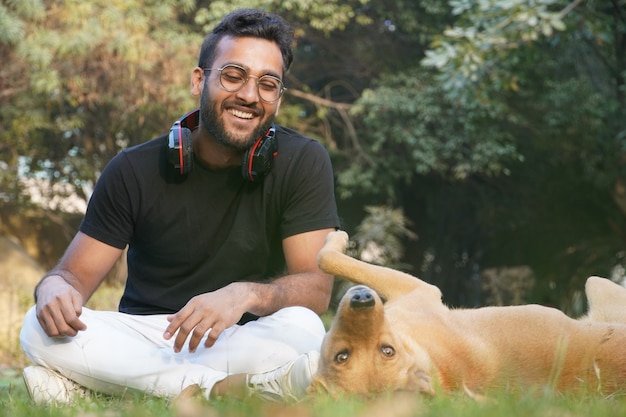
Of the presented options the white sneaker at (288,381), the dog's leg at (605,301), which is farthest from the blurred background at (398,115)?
the white sneaker at (288,381)

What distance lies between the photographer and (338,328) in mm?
3027

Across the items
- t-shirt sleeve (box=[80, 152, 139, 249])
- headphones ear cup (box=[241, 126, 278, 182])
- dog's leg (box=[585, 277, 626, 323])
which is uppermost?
headphones ear cup (box=[241, 126, 278, 182])

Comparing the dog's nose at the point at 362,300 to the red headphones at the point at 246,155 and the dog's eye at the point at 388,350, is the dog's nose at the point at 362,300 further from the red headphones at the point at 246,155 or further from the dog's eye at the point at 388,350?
the red headphones at the point at 246,155

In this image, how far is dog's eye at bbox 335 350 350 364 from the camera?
302 centimetres

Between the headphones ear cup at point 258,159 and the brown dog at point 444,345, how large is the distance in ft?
1.55

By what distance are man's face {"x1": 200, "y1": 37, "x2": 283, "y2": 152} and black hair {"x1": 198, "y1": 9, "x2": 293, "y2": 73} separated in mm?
48

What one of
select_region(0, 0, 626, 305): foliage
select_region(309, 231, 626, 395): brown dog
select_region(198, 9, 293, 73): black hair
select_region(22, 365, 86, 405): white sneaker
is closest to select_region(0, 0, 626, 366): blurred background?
select_region(0, 0, 626, 305): foliage

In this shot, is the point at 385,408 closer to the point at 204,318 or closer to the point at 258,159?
the point at 204,318

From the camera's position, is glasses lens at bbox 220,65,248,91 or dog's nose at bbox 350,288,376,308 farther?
glasses lens at bbox 220,65,248,91

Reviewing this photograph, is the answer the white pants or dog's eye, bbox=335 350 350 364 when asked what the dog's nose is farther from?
the white pants

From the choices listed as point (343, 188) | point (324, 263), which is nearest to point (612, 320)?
point (324, 263)

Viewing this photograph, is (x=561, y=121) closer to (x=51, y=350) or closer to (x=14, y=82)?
(x=14, y=82)

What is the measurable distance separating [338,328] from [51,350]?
1.33 metres

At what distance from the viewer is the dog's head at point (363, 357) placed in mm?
2947
